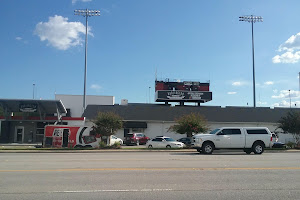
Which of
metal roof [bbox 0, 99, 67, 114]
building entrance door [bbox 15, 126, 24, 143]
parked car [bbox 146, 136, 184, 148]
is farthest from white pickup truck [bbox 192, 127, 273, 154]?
building entrance door [bbox 15, 126, 24, 143]

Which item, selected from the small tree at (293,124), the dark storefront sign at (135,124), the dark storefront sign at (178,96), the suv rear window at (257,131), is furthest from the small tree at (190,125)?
the dark storefront sign at (178,96)

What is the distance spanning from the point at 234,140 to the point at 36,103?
28495 mm

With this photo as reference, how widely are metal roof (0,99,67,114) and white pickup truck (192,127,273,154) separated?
81.1 feet

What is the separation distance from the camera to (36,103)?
128 ft

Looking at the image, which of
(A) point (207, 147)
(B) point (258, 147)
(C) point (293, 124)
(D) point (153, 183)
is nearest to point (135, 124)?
(C) point (293, 124)

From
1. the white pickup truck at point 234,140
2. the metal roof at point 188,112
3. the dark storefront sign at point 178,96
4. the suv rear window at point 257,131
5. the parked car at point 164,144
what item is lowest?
the parked car at point 164,144

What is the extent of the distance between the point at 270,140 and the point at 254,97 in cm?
3183

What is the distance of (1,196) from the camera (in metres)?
7.18

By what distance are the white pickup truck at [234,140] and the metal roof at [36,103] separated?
2473 centimetres

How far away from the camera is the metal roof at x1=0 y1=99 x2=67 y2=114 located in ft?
126

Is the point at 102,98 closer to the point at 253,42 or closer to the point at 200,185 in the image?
the point at 253,42

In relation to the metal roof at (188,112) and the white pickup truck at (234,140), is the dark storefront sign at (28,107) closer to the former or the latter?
the metal roof at (188,112)

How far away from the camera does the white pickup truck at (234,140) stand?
19750mm

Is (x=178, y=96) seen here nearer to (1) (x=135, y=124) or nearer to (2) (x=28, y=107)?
(1) (x=135, y=124)
